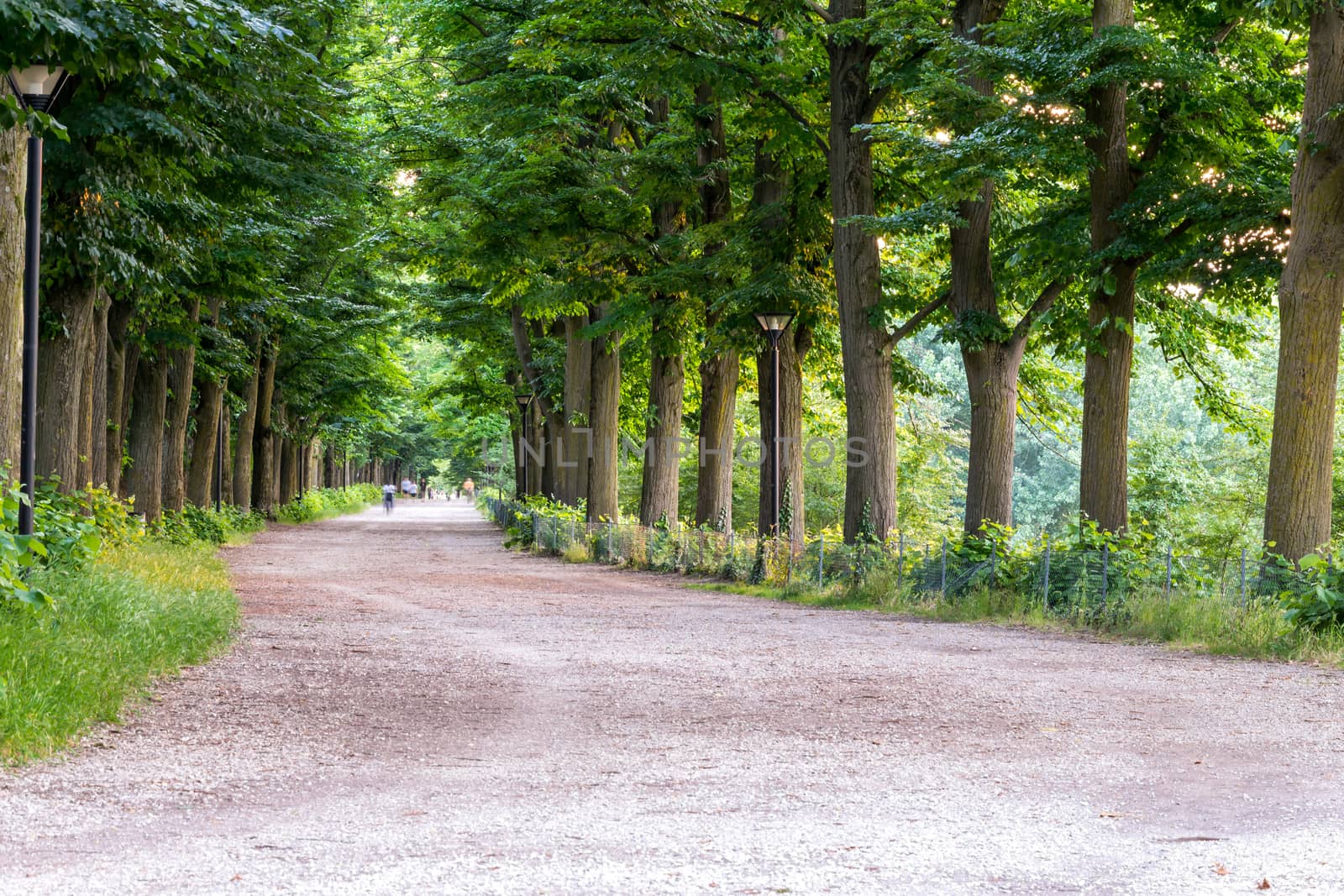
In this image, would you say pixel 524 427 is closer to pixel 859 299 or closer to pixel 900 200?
pixel 900 200

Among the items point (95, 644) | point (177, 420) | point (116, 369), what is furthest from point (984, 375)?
point (177, 420)

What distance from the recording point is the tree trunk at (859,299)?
2006 centimetres

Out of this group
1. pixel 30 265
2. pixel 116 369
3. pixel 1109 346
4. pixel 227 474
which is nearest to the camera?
pixel 30 265

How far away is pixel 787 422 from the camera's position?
2373 cm

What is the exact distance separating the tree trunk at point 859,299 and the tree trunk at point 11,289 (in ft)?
38.4

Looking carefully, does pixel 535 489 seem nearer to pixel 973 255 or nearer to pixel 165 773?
pixel 973 255

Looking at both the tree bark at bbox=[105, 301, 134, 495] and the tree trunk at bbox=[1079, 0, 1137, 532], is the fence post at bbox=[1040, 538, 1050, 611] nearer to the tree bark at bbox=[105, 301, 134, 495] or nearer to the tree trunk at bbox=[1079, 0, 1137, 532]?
the tree trunk at bbox=[1079, 0, 1137, 532]

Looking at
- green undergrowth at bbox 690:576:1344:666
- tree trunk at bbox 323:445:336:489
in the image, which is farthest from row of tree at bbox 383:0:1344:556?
tree trunk at bbox 323:445:336:489

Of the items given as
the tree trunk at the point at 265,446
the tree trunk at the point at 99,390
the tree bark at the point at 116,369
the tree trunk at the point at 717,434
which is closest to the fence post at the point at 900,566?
the tree trunk at the point at 717,434

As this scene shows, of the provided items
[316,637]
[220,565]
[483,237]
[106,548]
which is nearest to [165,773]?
[316,637]

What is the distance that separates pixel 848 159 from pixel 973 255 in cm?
252

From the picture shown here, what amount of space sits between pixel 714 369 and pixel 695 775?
769 inches

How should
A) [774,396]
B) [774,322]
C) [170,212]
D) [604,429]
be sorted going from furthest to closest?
[604,429] → [774,396] → [774,322] → [170,212]

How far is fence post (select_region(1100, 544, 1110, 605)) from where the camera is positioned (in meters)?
15.3
